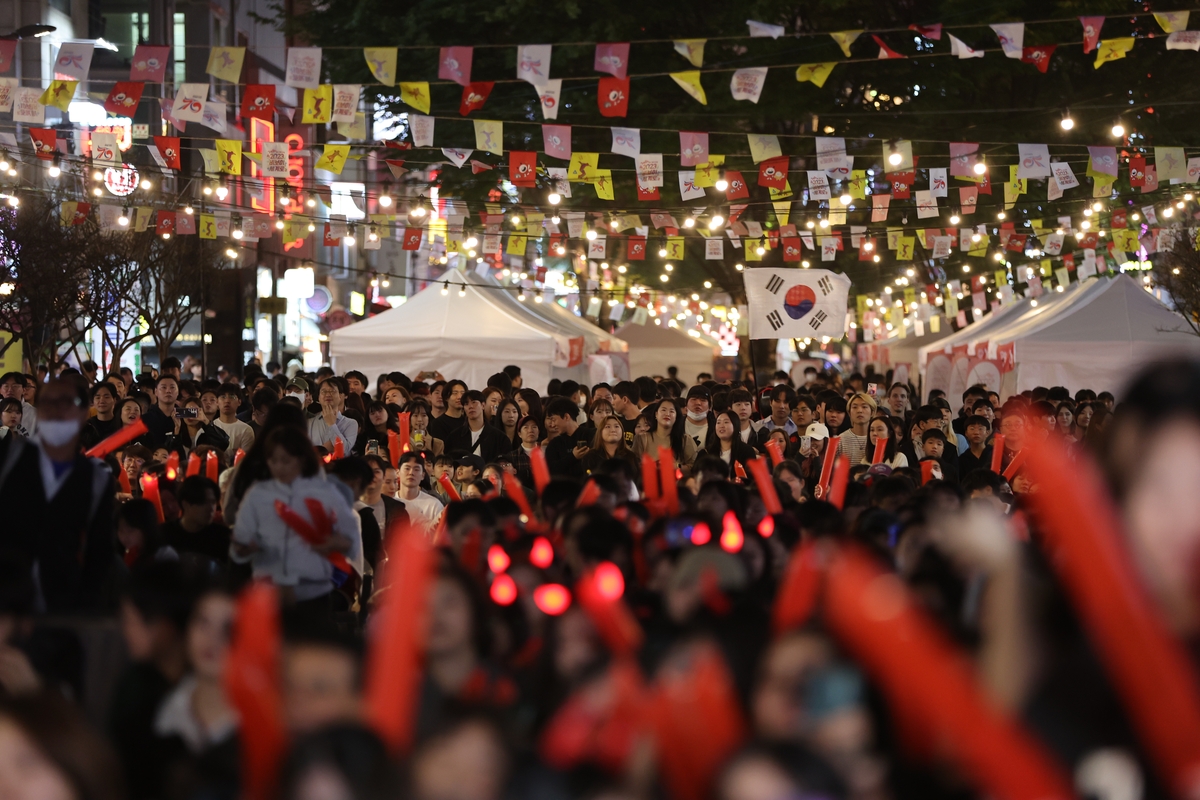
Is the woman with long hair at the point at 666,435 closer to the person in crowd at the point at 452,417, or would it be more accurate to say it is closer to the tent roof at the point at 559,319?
the person in crowd at the point at 452,417

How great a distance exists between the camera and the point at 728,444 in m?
10.3

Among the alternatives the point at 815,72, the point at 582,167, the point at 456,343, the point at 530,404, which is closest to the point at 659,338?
the point at 456,343

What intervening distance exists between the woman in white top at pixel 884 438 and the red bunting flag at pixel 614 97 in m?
7.18

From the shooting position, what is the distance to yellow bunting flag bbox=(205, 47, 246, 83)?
596 inches

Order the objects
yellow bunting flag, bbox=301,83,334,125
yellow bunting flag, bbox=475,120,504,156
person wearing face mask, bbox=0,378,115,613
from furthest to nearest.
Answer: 1. yellow bunting flag, bbox=475,120,504,156
2. yellow bunting flag, bbox=301,83,334,125
3. person wearing face mask, bbox=0,378,115,613

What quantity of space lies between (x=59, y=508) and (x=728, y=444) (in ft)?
18.2

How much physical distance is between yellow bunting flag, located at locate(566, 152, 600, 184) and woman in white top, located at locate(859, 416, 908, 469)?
9807 mm

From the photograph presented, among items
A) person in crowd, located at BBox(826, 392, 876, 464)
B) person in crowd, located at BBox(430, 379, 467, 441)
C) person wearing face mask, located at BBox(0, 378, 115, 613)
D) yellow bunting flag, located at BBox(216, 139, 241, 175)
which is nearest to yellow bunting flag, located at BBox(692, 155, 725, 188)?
yellow bunting flag, located at BBox(216, 139, 241, 175)

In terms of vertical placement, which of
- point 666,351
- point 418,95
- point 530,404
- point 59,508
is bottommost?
point 59,508

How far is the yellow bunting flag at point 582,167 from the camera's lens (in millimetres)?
20234

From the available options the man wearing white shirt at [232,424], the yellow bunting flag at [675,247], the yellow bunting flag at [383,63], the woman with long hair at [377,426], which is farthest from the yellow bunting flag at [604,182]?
the man wearing white shirt at [232,424]

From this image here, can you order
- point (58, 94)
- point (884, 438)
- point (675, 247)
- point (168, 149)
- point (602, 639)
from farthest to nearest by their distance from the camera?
point (675, 247) < point (168, 149) < point (58, 94) < point (884, 438) < point (602, 639)

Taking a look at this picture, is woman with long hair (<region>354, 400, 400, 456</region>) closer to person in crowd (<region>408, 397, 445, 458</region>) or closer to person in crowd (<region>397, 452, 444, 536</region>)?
person in crowd (<region>408, 397, 445, 458</region>)

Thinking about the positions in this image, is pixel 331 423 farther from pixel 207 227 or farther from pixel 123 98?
pixel 207 227
